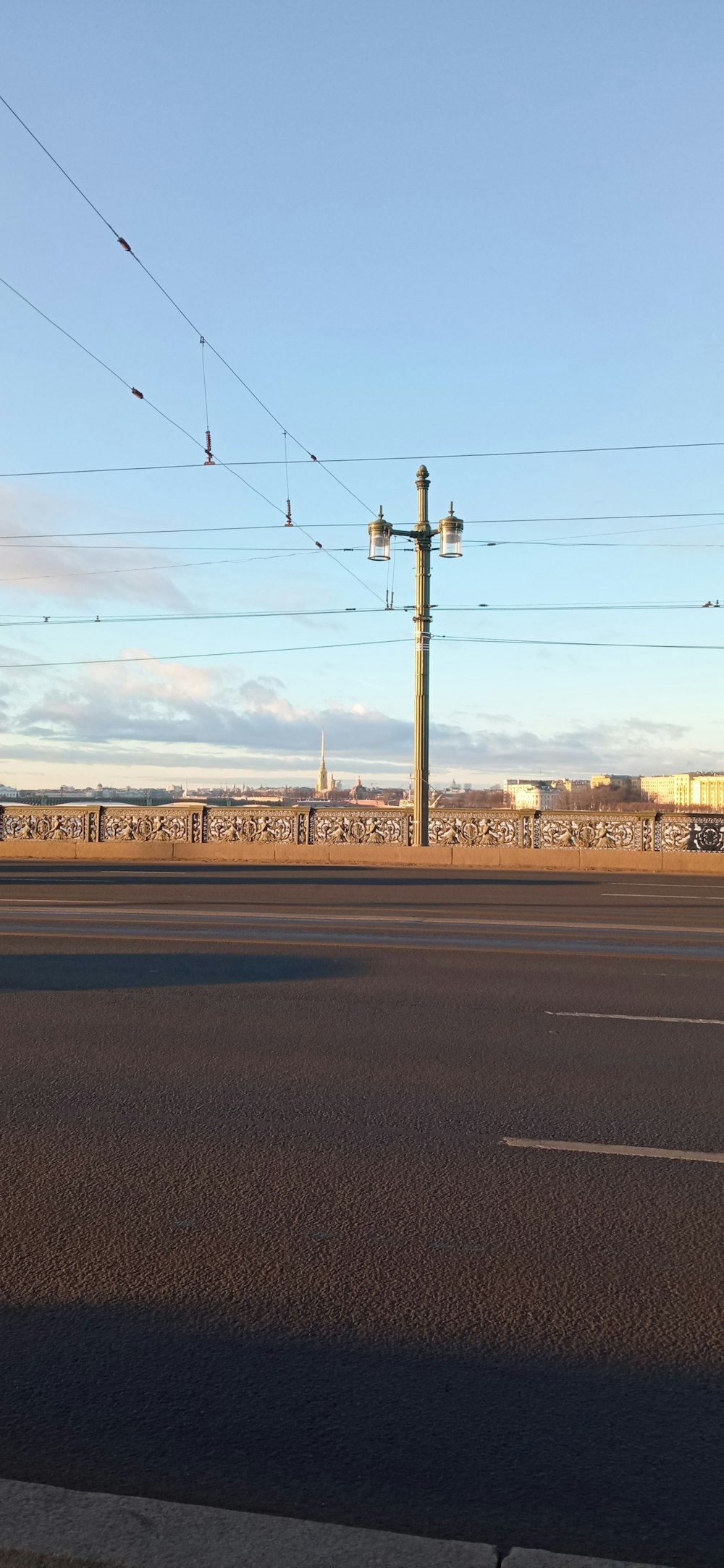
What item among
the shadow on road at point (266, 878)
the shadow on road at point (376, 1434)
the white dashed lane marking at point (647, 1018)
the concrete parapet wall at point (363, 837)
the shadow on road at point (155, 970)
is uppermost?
the concrete parapet wall at point (363, 837)

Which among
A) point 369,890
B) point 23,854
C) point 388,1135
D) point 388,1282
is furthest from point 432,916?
point 23,854

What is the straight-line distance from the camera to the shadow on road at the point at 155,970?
10062mm

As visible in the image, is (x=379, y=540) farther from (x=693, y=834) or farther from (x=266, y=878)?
(x=693, y=834)

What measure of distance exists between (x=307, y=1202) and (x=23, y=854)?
103 ft

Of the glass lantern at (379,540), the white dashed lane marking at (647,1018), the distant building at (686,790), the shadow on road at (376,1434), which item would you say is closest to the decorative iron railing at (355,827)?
the glass lantern at (379,540)

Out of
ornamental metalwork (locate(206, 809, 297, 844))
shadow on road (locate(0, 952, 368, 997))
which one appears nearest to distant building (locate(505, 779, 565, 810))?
ornamental metalwork (locate(206, 809, 297, 844))

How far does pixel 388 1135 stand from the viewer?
578 centimetres

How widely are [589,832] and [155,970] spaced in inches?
869

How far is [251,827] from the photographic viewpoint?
34.8 m

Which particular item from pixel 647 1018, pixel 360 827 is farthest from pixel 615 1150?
pixel 360 827

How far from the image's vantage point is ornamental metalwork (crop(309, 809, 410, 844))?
106 feet

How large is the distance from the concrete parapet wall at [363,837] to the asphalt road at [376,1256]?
20.5 meters

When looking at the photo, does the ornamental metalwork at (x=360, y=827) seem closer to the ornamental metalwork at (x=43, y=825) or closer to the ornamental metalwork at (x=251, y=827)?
the ornamental metalwork at (x=251, y=827)

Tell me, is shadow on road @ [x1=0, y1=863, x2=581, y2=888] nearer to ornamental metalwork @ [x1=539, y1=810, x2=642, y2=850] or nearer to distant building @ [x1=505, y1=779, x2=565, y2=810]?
ornamental metalwork @ [x1=539, y1=810, x2=642, y2=850]
